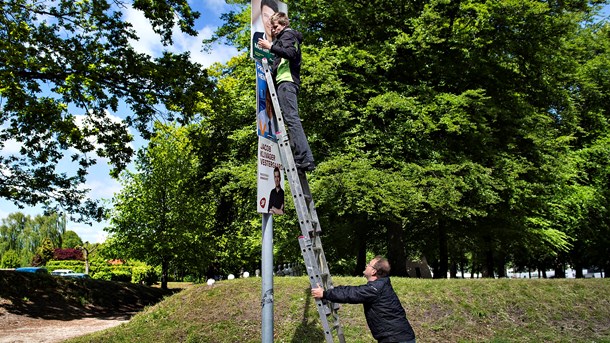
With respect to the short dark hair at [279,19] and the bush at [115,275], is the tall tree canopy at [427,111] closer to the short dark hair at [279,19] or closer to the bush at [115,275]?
the short dark hair at [279,19]

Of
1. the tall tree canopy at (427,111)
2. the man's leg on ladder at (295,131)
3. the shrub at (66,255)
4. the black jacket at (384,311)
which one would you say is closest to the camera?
the black jacket at (384,311)

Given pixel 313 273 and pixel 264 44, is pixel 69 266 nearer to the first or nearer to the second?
pixel 264 44

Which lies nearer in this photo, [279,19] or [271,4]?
[279,19]

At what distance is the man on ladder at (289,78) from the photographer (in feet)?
17.7

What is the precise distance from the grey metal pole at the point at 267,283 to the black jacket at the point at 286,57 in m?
1.77

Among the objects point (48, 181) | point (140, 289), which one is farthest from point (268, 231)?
point (140, 289)

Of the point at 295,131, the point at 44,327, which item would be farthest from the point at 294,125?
the point at 44,327

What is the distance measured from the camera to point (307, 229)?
201 inches

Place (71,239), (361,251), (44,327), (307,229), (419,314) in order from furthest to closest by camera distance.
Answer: (71,239) < (361,251) < (44,327) < (419,314) < (307,229)

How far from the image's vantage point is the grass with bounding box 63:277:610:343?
9.40 m

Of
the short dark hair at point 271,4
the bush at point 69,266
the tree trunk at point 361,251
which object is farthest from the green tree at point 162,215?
the bush at point 69,266

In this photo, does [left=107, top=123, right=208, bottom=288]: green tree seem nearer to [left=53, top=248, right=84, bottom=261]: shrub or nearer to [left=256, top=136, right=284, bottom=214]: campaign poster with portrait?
[left=256, top=136, right=284, bottom=214]: campaign poster with portrait

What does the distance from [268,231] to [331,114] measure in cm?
1116

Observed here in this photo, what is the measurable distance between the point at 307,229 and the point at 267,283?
0.86 metres
